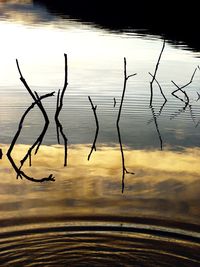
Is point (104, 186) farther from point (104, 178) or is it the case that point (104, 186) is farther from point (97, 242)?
point (97, 242)

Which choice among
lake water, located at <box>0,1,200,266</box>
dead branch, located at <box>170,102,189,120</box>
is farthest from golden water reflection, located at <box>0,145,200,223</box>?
dead branch, located at <box>170,102,189,120</box>

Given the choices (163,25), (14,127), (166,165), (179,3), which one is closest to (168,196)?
(166,165)

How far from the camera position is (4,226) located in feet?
25.5

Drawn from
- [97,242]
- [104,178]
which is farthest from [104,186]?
[97,242]

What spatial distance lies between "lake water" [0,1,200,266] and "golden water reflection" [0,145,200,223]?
0.05 feet

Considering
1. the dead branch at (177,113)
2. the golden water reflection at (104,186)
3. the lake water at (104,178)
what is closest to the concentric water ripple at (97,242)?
the lake water at (104,178)

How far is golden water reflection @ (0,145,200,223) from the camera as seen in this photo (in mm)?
8453

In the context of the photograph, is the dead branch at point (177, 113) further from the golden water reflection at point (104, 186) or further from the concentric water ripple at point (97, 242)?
the concentric water ripple at point (97, 242)

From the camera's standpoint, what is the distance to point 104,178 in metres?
9.84

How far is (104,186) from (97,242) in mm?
2080

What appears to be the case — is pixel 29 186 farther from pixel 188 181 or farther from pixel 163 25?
pixel 163 25

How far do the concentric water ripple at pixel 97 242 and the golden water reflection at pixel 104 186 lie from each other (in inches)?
13.6

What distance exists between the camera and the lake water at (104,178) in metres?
7.30

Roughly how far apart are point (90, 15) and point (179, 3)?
9660mm
